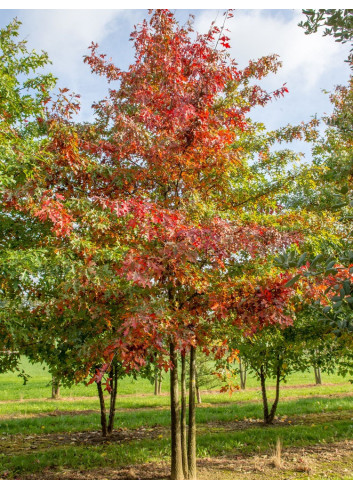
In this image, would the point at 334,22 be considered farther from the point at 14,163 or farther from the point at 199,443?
the point at 199,443

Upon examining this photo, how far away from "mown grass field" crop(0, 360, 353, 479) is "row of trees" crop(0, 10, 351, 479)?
1263 mm

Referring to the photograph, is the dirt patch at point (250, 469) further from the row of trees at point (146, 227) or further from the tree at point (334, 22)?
the tree at point (334, 22)

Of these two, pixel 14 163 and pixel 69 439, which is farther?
pixel 69 439

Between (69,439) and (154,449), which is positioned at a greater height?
(154,449)

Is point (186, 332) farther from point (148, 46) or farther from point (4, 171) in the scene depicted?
point (148, 46)

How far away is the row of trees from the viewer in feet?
13.8

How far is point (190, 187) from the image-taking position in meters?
5.52

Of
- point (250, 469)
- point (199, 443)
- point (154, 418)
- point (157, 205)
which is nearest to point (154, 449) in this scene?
point (199, 443)

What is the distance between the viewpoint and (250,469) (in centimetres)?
633

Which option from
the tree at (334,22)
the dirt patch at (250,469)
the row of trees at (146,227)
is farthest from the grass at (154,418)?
the tree at (334,22)

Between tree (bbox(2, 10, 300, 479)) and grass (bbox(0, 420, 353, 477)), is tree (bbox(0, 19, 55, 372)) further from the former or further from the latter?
grass (bbox(0, 420, 353, 477))

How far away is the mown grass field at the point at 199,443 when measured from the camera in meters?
6.35

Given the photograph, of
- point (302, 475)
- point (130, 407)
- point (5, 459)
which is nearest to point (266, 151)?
point (302, 475)

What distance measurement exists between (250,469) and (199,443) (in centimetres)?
193
